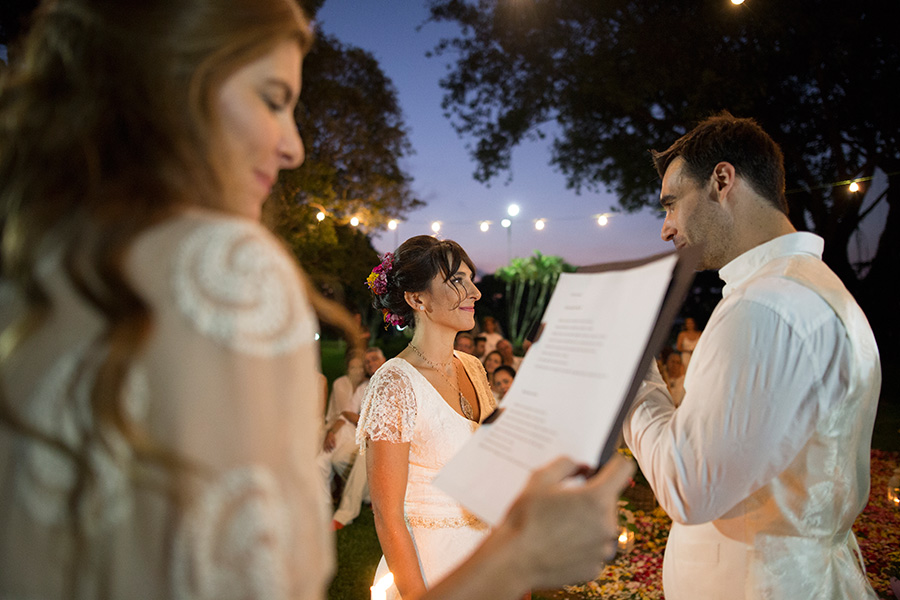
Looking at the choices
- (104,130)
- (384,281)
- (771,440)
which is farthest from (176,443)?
(384,281)

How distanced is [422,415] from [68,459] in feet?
6.64

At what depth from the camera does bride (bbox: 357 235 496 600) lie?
99.0 inches

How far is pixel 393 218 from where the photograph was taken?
684 inches

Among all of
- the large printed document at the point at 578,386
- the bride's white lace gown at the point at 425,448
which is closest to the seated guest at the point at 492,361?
the bride's white lace gown at the point at 425,448

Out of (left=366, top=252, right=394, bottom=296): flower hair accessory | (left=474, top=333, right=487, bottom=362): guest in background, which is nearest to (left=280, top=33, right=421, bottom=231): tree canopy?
(left=474, top=333, right=487, bottom=362): guest in background

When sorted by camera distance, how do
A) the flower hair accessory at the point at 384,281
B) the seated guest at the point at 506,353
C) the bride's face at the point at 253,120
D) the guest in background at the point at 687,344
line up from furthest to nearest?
the seated guest at the point at 506,353 < the guest in background at the point at 687,344 < the flower hair accessory at the point at 384,281 < the bride's face at the point at 253,120

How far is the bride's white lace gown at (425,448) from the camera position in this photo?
261cm

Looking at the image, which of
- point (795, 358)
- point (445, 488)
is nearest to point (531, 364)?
point (445, 488)

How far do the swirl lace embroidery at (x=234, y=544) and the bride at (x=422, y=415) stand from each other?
5.95 ft

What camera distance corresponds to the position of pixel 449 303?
311 cm

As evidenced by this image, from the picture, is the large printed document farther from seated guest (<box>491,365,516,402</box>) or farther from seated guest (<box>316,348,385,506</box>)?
seated guest (<box>491,365,516,402</box>)

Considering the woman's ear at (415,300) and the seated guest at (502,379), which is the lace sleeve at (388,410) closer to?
the woman's ear at (415,300)

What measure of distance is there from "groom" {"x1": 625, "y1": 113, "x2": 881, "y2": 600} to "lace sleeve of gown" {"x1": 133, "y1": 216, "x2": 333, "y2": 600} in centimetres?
132

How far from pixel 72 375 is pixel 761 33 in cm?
1314
